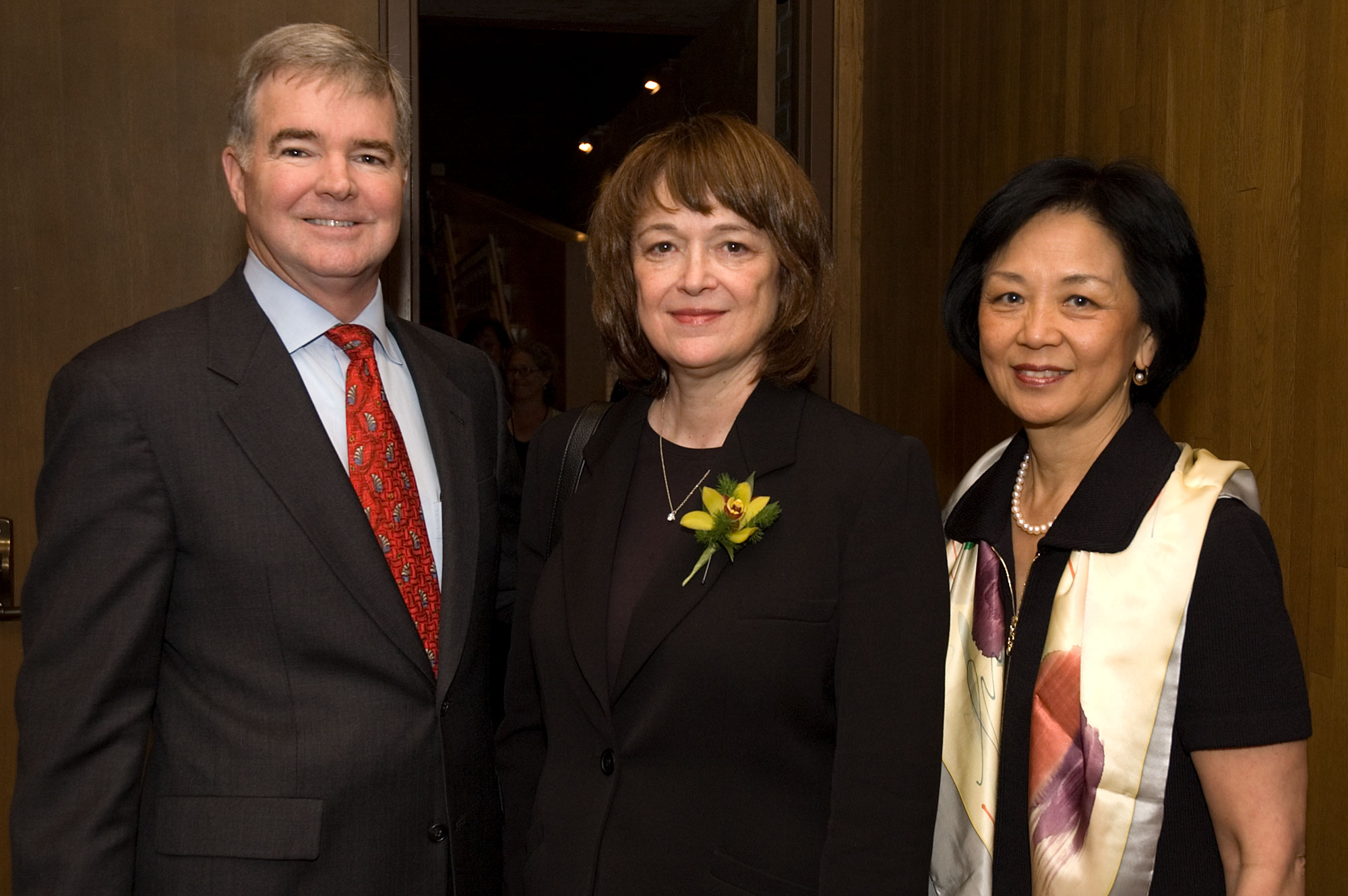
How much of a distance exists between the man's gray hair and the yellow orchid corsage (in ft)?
3.05

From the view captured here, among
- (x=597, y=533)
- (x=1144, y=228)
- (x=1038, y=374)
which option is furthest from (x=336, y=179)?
(x=1144, y=228)

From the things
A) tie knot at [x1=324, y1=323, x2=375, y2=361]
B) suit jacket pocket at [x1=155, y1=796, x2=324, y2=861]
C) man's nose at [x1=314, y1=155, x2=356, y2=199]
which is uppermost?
man's nose at [x1=314, y1=155, x2=356, y2=199]

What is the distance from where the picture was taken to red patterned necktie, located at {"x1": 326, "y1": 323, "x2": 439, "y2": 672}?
176 centimetres

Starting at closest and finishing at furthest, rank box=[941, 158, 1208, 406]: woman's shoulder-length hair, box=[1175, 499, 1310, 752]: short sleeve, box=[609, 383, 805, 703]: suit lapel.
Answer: box=[1175, 499, 1310, 752]: short sleeve < box=[609, 383, 805, 703]: suit lapel < box=[941, 158, 1208, 406]: woman's shoulder-length hair

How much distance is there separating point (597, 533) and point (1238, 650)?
3.14 feet

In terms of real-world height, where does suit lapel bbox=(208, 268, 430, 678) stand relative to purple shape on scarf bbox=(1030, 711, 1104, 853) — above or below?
above

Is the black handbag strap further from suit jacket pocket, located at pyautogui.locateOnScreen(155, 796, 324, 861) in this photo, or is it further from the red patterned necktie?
suit jacket pocket, located at pyautogui.locateOnScreen(155, 796, 324, 861)

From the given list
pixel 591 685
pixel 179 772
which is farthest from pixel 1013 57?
pixel 179 772

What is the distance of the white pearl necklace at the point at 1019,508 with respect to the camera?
181 centimetres

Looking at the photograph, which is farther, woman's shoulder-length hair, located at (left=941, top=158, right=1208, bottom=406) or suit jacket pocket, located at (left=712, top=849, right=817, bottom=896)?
woman's shoulder-length hair, located at (left=941, top=158, right=1208, bottom=406)

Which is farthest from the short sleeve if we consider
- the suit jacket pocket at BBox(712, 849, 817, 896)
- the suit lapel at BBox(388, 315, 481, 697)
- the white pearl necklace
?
the suit lapel at BBox(388, 315, 481, 697)

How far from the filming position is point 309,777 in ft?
5.32

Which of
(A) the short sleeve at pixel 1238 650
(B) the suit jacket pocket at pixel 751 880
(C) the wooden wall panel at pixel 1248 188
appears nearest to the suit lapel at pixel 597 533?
(B) the suit jacket pocket at pixel 751 880

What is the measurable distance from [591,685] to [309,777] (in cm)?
44
